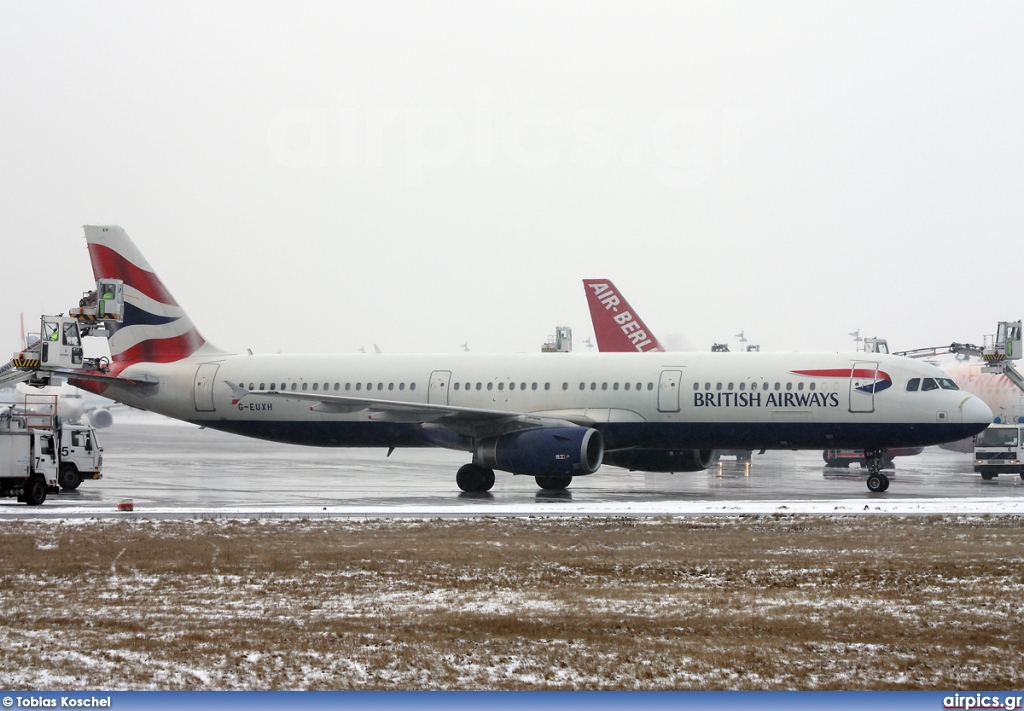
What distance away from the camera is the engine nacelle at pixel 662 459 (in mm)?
35219

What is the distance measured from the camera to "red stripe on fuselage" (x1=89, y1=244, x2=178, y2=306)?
1521 inches

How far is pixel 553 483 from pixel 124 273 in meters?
15.5

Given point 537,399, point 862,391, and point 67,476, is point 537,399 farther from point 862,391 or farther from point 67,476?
point 67,476

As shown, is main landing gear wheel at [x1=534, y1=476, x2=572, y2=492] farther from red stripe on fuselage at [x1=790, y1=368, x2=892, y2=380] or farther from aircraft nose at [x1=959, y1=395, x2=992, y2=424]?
aircraft nose at [x1=959, y1=395, x2=992, y2=424]

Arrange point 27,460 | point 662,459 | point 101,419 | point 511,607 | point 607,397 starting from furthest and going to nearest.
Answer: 1. point 101,419
2. point 662,459
3. point 607,397
4. point 27,460
5. point 511,607

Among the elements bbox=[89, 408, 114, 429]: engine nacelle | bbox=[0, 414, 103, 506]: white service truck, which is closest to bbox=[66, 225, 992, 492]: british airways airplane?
bbox=[0, 414, 103, 506]: white service truck

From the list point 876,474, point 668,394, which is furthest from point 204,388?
point 876,474

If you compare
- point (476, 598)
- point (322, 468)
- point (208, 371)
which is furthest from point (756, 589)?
point (322, 468)

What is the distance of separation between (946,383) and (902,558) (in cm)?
1619

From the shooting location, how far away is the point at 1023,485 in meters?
37.0

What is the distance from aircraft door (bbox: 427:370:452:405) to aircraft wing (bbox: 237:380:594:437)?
1607 mm

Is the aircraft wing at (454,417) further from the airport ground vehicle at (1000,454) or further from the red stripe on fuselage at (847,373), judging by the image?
the airport ground vehicle at (1000,454)

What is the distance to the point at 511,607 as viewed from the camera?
13.0 m

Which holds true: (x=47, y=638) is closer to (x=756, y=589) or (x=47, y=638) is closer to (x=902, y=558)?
(x=756, y=589)
